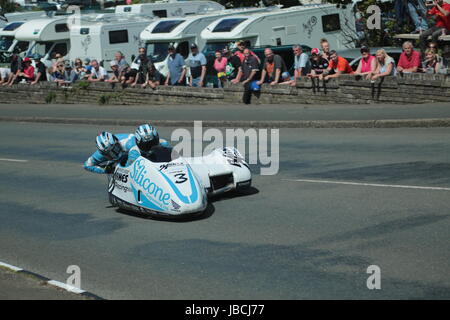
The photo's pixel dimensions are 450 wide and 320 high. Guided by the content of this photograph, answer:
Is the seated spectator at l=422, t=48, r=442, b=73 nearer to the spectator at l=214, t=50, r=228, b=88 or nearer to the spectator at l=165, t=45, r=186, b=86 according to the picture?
the spectator at l=214, t=50, r=228, b=88

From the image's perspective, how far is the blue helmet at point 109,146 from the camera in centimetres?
1139

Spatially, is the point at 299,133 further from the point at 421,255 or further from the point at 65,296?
the point at 65,296

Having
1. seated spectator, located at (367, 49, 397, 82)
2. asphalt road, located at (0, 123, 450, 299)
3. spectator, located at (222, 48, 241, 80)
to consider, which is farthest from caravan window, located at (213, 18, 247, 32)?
asphalt road, located at (0, 123, 450, 299)

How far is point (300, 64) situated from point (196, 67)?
4.52 metres

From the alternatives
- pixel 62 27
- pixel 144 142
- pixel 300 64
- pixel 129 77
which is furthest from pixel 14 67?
pixel 144 142

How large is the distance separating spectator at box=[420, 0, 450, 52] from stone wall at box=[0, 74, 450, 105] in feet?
4.78

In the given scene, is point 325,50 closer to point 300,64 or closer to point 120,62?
point 300,64

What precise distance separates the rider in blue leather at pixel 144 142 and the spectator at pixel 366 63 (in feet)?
33.0

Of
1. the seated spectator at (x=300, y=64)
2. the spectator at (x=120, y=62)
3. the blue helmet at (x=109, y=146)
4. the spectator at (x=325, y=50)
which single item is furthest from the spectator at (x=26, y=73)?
the blue helmet at (x=109, y=146)

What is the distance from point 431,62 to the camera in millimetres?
19156

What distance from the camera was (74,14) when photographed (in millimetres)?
36125

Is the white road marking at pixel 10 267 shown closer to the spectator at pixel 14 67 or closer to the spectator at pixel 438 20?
the spectator at pixel 438 20

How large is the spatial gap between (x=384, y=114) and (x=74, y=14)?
21.4 m

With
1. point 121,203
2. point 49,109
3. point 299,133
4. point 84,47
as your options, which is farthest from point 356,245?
point 84,47
